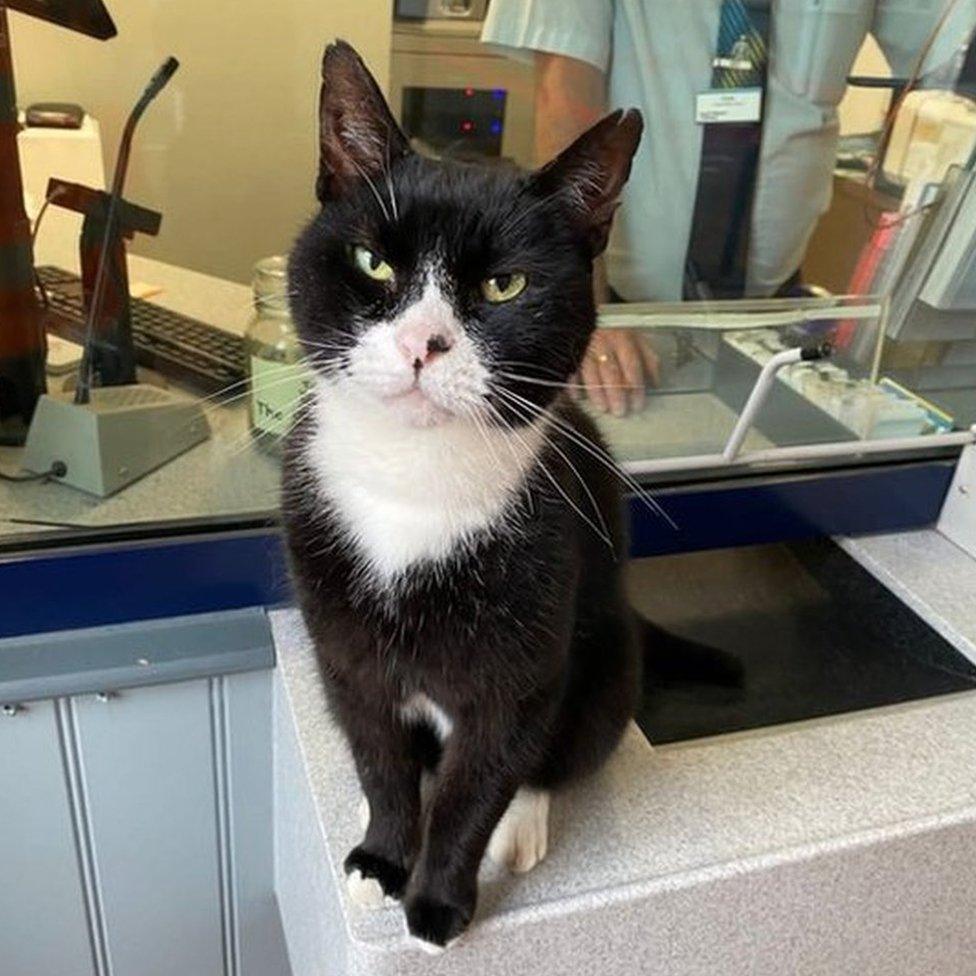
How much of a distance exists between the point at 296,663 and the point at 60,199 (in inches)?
16.8

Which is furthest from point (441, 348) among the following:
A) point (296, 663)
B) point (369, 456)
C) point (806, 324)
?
point (806, 324)

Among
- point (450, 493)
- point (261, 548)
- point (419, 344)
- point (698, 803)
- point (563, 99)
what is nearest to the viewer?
point (419, 344)

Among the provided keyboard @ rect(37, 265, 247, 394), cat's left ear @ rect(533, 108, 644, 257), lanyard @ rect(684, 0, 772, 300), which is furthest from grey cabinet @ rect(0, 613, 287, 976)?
lanyard @ rect(684, 0, 772, 300)

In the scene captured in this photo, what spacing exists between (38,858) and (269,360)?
0.49 m

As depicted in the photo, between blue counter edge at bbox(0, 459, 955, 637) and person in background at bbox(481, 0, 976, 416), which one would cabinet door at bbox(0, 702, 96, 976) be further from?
person in background at bbox(481, 0, 976, 416)

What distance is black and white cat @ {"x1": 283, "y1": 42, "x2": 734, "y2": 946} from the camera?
573mm

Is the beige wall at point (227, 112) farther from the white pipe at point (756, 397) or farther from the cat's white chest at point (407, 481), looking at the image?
the white pipe at point (756, 397)

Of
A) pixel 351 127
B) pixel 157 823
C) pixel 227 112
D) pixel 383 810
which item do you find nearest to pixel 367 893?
pixel 383 810

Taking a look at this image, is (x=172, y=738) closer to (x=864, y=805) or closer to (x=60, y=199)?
(x=60, y=199)

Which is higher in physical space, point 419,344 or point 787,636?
point 419,344

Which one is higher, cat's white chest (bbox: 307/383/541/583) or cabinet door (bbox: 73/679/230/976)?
cat's white chest (bbox: 307/383/541/583)

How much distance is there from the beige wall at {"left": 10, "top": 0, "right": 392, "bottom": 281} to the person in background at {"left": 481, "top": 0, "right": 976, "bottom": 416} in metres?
0.17

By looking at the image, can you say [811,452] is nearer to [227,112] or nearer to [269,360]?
[269,360]

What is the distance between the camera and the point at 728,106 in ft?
3.46
